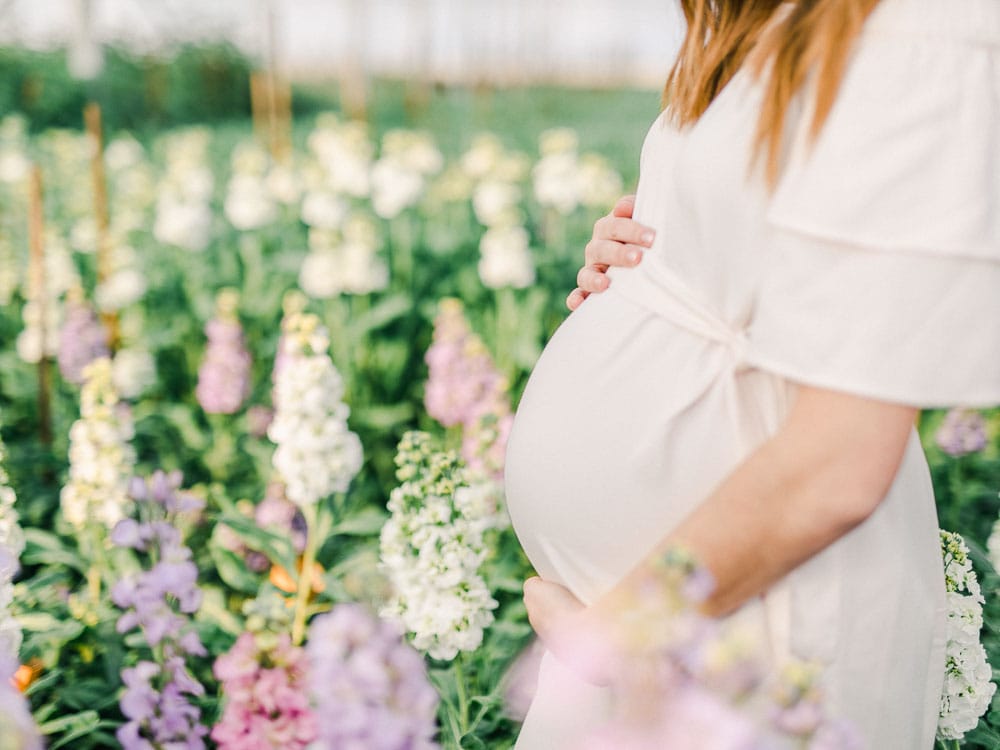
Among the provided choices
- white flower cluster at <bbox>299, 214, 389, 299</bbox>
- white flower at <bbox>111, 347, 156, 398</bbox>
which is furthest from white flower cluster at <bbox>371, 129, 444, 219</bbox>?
white flower at <bbox>111, 347, 156, 398</bbox>

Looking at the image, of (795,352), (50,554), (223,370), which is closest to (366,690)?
(795,352)

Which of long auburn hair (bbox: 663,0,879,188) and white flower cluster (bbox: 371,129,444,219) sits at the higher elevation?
long auburn hair (bbox: 663,0,879,188)

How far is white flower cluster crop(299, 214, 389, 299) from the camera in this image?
378cm

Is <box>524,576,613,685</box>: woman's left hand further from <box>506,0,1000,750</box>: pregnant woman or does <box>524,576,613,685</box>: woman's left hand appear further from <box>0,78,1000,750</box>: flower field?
<box>0,78,1000,750</box>: flower field

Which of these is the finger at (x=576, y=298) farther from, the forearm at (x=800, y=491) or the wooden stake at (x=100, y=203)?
the wooden stake at (x=100, y=203)

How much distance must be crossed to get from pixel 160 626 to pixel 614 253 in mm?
797

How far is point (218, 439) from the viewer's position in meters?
3.39

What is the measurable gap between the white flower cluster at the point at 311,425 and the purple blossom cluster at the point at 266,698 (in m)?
0.91

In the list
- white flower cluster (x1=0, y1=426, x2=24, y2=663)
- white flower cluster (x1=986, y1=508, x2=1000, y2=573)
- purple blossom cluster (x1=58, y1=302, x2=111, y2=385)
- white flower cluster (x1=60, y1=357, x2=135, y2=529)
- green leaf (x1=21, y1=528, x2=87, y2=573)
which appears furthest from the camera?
purple blossom cluster (x1=58, y1=302, x2=111, y2=385)

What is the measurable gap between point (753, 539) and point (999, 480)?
2619 mm

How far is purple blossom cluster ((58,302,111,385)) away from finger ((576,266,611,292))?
8.62 ft

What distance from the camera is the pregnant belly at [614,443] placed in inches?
39.4

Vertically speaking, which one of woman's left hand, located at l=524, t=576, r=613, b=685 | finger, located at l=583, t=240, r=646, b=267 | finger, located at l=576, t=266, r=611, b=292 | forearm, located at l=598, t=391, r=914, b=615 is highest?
finger, located at l=583, t=240, r=646, b=267

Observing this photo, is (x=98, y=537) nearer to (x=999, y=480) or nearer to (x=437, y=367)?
(x=437, y=367)
